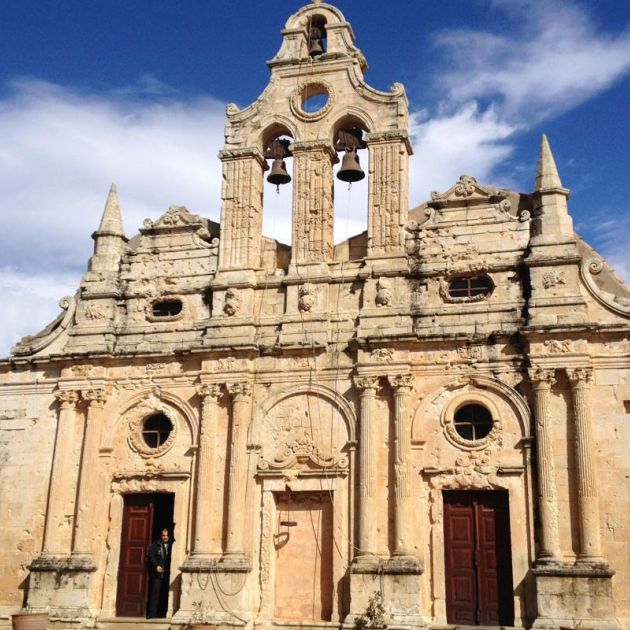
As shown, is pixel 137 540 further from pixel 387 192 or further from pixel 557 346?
pixel 557 346

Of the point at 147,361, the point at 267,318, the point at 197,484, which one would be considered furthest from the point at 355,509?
the point at 147,361

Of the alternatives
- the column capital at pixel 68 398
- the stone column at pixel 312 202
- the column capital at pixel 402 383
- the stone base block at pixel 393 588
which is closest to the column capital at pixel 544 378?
the column capital at pixel 402 383

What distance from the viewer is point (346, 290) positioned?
18266 mm

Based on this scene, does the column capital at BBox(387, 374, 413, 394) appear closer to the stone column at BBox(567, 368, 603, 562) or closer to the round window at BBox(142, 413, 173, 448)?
the stone column at BBox(567, 368, 603, 562)

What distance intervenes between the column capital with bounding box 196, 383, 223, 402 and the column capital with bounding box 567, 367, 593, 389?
691 centimetres

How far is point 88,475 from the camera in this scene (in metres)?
18.2

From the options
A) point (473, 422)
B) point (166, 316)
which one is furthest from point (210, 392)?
point (473, 422)

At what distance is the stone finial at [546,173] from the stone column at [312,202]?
436 cm

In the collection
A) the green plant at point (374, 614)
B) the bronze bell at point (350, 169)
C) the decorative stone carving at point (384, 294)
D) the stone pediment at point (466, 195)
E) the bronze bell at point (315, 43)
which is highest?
the bronze bell at point (315, 43)

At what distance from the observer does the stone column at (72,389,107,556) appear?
704 inches

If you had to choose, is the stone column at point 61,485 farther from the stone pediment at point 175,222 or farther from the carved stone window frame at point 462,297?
the carved stone window frame at point 462,297

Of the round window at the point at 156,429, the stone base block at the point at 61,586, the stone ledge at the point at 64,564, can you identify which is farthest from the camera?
the round window at the point at 156,429

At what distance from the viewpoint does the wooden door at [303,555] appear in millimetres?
16719

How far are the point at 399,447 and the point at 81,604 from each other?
22.9ft
